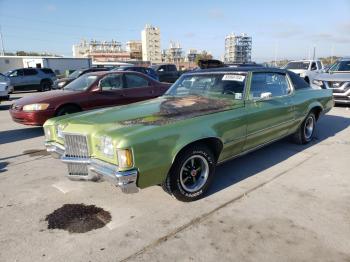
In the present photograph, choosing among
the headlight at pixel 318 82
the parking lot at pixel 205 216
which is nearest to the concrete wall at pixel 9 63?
the headlight at pixel 318 82

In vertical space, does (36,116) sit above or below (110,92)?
below

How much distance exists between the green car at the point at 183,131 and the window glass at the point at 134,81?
314 centimetres

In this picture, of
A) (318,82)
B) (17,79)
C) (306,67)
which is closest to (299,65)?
(306,67)

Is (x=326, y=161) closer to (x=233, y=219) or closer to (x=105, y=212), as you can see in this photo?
(x=233, y=219)

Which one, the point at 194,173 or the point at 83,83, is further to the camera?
the point at 83,83

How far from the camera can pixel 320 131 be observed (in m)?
7.05

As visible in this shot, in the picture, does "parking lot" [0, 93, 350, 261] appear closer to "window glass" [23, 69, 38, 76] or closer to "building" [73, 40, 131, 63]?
"window glass" [23, 69, 38, 76]

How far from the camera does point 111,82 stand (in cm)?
775

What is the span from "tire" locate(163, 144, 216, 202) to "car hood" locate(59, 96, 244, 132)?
43cm

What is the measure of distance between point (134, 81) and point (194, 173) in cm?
509

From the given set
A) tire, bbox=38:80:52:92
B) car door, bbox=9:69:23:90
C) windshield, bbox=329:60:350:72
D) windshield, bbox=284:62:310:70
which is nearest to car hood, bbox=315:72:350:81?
windshield, bbox=329:60:350:72

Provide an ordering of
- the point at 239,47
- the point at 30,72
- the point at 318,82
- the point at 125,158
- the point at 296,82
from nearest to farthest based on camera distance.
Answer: the point at 125,158 < the point at 296,82 < the point at 318,82 < the point at 30,72 < the point at 239,47

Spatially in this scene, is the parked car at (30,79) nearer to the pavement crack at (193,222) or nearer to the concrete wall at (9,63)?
the pavement crack at (193,222)

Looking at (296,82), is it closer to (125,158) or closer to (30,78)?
(125,158)
